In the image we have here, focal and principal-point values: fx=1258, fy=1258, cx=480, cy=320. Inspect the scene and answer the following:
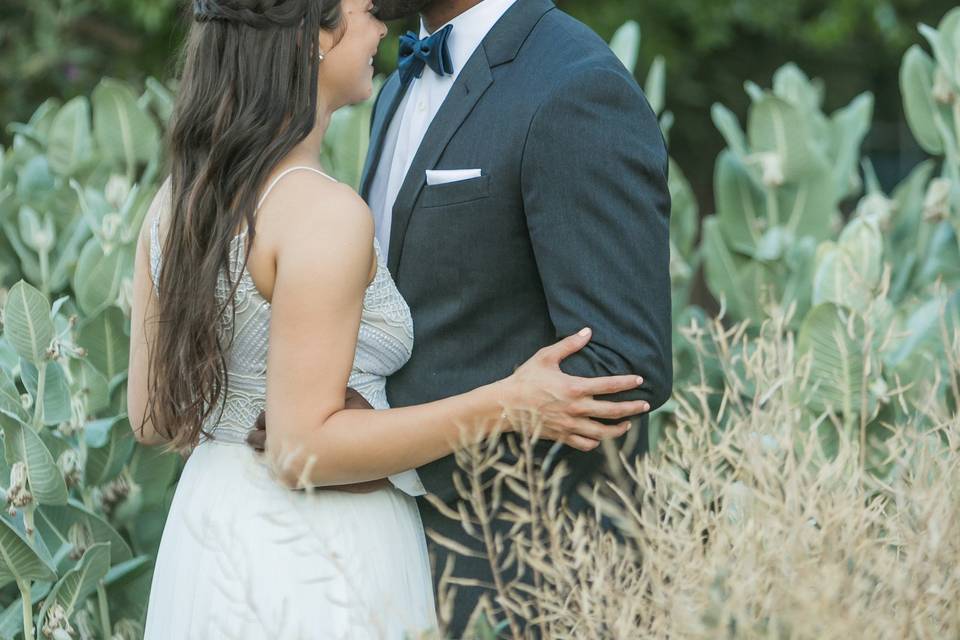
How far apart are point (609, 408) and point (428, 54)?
76 cm

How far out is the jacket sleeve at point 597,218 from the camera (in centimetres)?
197

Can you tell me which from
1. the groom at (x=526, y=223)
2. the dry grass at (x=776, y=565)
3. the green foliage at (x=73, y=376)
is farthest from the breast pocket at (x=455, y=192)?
the green foliage at (x=73, y=376)

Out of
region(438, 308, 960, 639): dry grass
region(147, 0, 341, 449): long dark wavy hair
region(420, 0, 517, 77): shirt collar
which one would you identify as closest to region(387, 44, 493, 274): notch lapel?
region(420, 0, 517, 77): shirt collar

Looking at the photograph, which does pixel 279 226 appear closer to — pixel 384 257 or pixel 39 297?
pixel 384 257

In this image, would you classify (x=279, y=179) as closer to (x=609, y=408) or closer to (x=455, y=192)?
(x=455, y=192)

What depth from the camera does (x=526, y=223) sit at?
2041 millimetres

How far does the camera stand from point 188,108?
203cm

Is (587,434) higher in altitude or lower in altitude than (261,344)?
lower

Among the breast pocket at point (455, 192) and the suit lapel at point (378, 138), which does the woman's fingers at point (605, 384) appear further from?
the suit lapel at point (378, 138)

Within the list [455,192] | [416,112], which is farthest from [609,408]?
[416,112]

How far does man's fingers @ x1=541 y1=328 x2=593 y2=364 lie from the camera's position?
196 cm

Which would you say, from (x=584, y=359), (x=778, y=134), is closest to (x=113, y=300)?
(x=584, y=359)

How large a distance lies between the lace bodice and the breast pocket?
0.12 m

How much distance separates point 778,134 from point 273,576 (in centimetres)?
223
